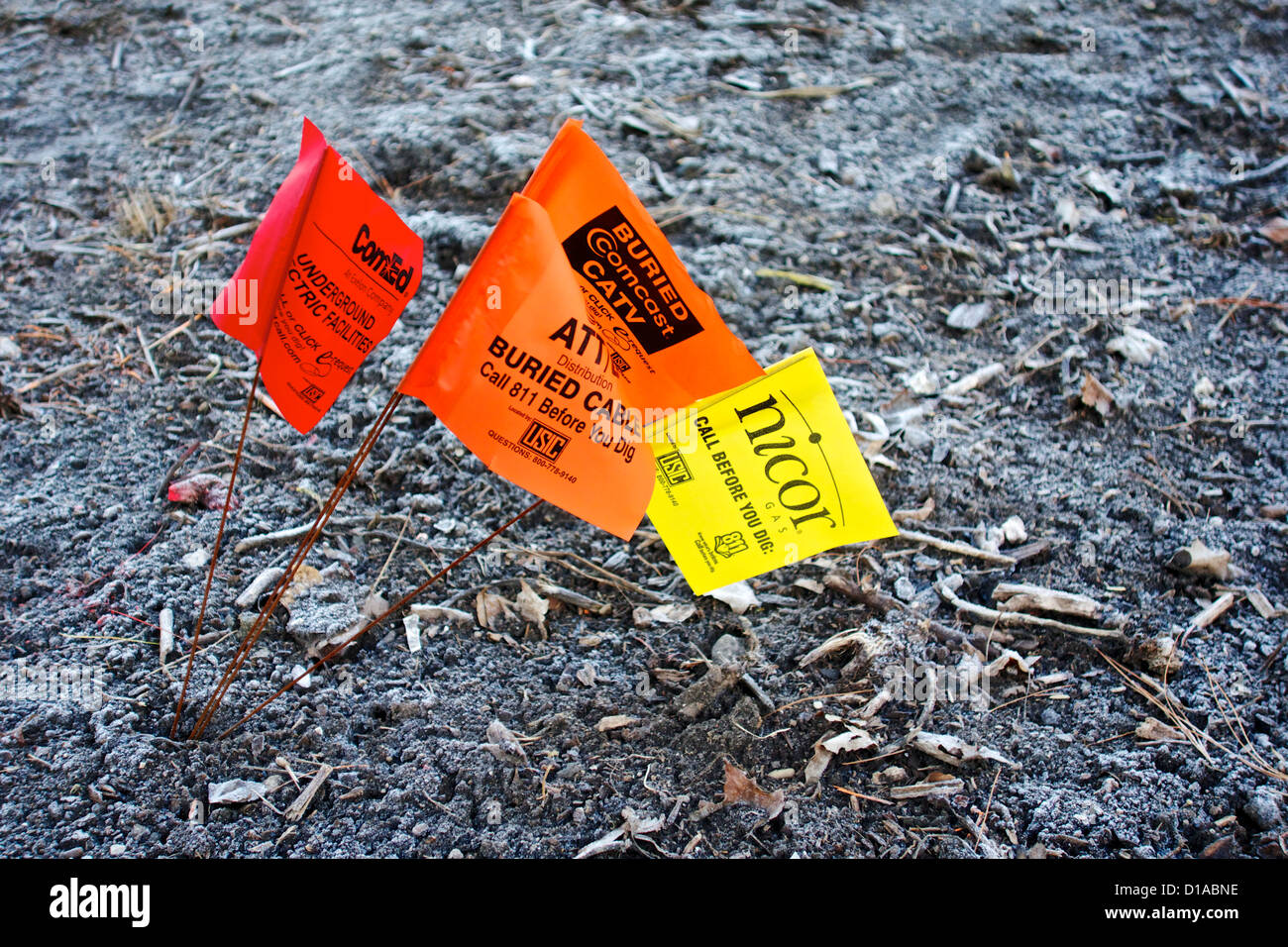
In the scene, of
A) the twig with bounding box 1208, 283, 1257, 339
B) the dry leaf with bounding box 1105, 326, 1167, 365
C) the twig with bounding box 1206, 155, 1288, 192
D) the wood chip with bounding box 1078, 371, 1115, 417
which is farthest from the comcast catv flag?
the twig with bounding box 1206, 155, 1288, 192

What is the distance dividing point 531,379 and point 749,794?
125 cm

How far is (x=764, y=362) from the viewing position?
389 cm

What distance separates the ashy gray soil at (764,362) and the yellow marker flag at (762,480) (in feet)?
1.74

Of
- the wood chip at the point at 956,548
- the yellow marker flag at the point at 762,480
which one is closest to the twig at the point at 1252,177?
the wood chip at the point at 956,548

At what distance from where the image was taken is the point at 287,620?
2848 millimetres

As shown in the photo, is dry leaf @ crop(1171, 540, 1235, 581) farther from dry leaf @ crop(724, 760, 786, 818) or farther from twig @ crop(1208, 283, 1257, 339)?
dry leaf @ crop(724, 760, 786, 818)

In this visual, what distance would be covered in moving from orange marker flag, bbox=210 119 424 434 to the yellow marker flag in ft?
2.48

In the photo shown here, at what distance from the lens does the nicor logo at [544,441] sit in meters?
2.07

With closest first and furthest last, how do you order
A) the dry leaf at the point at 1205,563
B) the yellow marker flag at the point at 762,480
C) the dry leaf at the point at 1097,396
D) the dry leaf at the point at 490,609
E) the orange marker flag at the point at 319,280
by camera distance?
the orange marker flag at the point at 319,280
the yellow marker flag at the point at 762,480
the dry leaf at the point at 490,609
the dry leaf at the point at 1205,563
the dry leaf at the point at 1097,396

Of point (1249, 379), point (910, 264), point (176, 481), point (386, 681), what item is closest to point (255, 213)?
point (176, 481)

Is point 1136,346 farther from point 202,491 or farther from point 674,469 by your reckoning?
point 202,491

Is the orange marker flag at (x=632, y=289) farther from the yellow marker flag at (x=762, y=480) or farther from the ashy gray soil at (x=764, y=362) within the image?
the ashy gray soil at (x=764, y=362)

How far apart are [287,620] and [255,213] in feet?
8.25
